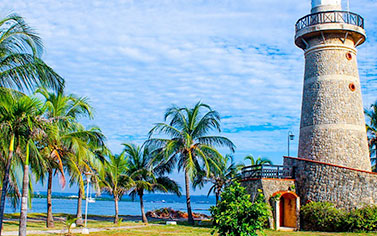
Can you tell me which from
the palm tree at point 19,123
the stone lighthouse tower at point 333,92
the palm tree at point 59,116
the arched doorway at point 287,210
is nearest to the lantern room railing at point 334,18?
the stone lighthouse tower at point 333,92

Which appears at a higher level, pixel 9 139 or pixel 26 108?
pixel 26 108

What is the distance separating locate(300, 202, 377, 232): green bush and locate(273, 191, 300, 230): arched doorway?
42 centimetres

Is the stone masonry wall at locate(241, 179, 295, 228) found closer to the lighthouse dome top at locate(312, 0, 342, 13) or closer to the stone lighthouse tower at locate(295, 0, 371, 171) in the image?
the stone lighthouse tower at locate(295, 0, 371, 171)

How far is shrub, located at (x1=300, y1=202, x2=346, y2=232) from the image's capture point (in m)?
20.2

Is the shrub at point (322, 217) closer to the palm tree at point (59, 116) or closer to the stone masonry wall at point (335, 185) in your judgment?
the stone masonry wall at point (335, 185)

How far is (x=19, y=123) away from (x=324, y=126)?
16.2 meters

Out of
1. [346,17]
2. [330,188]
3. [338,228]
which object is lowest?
[338,228]

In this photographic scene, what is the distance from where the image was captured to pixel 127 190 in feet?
94.3

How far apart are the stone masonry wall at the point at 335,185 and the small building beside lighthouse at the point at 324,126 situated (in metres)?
0.05

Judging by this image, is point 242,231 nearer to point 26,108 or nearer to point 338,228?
point 26,108

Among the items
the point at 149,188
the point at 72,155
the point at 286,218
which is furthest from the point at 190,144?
the point at 72,155

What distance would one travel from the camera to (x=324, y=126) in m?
23.2

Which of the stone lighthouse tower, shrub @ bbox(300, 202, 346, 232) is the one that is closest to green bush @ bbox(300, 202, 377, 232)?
shrub @ bbox(300, 202, 346, 232)

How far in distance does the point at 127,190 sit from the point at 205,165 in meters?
6.00
